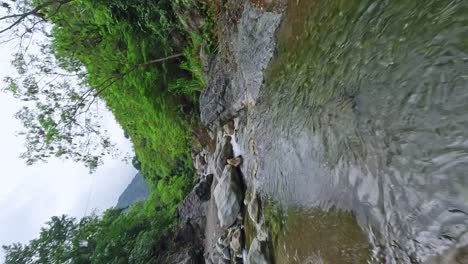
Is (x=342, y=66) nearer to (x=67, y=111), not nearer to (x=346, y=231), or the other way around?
(x=346, y=231)

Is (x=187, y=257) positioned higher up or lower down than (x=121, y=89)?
lower down

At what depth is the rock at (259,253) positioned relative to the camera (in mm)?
2918

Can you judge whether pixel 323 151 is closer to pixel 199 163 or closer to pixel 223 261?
pixel 223 261

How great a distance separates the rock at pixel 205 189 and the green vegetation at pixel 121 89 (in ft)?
3.99

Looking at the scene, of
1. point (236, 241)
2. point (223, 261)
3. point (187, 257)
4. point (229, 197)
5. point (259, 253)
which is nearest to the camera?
point (259, 253)

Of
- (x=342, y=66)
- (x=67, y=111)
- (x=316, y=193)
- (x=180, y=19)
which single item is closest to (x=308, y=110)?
(x=342, y=66)

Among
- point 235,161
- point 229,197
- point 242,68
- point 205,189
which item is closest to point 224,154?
point 235,161

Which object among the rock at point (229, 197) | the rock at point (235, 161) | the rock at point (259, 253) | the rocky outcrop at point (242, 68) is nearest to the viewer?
the rock at point (259, 253)

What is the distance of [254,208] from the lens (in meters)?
3.35

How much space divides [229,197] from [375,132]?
2.53 m

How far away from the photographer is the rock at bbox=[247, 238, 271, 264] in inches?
115

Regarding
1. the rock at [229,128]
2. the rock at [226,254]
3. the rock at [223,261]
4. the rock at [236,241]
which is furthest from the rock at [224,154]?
the rock at [223,261]

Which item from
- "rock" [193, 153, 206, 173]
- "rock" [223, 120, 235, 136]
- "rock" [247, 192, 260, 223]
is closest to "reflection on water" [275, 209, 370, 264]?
"rock" [247, 192, 260, 223]

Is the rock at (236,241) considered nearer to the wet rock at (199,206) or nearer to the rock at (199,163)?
the wet rock at (199,206)
